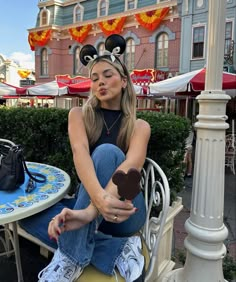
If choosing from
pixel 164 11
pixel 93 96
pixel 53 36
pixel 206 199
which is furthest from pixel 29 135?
pixel 53 36

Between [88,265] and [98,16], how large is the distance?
15.3 meters

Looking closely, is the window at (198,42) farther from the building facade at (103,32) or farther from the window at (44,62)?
the window at (44,62)

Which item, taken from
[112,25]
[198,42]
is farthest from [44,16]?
[198,42]

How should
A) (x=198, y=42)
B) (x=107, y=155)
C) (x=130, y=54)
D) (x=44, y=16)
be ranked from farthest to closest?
(x=44, y=16)
(x=130, y=54)
(x=198, y=42)
(x=107, y=155)

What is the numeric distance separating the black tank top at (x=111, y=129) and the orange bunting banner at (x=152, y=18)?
11.9 m

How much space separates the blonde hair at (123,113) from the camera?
161 centimetres

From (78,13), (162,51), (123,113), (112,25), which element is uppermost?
(78,13)

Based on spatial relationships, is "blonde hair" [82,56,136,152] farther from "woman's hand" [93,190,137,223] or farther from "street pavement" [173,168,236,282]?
"street pavement" [173,168,236,282]

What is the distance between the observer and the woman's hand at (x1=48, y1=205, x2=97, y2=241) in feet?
3.44

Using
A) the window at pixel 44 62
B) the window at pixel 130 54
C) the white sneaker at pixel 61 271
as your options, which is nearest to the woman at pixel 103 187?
the white sneaker at pixel 61 271

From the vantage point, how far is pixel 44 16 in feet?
54.1

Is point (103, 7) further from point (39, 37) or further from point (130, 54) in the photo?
point (39, 37)

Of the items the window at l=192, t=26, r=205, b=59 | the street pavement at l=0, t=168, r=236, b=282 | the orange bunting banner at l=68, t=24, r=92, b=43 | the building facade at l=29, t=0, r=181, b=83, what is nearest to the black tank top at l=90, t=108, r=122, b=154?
the street pavement at l=0, t=168, r=236, b=282

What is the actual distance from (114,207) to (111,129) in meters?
0.66
